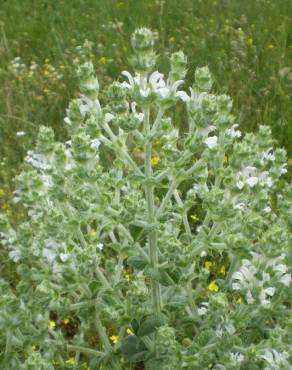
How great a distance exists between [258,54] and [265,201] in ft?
9.84

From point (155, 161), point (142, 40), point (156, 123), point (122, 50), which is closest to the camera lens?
point (142, 40)

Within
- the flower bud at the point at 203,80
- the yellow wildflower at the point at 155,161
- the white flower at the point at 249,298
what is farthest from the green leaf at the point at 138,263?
the yellow wildflower at the point at 155,161

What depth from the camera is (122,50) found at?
18.1 feet

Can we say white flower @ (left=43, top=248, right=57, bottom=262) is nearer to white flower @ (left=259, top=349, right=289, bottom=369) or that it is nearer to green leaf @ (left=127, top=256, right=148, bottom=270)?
green leaf @ (left=127, top=256, right=148, bottom=270)

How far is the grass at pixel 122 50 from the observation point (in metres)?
4.35

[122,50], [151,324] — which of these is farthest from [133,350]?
[122,50]

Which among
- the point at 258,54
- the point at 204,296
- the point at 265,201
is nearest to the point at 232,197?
the point at 265,201

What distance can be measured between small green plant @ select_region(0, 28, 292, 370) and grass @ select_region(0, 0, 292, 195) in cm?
154

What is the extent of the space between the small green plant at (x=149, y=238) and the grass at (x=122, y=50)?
1.54 metres

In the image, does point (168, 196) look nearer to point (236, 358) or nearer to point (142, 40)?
point (142, 40)

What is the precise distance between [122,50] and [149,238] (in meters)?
3.58

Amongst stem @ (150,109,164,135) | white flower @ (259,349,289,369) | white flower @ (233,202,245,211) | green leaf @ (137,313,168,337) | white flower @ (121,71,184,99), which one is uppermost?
white flower @ (121,71,184,99)

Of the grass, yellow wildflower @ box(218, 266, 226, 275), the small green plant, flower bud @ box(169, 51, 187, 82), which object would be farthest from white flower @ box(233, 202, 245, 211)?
the grass

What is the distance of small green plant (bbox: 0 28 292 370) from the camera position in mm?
2084
